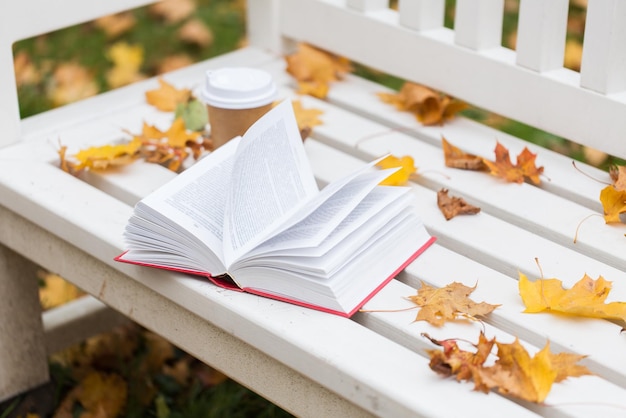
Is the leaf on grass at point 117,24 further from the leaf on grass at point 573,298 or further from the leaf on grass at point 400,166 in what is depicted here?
the leaf on grass at point 573,298

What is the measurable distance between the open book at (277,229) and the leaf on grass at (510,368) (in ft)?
0.61

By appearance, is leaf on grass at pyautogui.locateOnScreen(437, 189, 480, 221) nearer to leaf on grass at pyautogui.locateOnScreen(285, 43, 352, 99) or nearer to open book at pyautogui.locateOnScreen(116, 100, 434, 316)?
open book at pyautogui.locateOnScreen(116, 100, 434, 316)

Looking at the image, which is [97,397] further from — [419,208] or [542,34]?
[542,34]

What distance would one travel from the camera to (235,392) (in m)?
2.08

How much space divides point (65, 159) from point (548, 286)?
2.95 ft

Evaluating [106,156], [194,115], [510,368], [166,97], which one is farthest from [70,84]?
[510,368]

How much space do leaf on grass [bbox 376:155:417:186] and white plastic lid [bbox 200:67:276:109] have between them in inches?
9.2

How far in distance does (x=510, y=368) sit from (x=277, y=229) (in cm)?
36

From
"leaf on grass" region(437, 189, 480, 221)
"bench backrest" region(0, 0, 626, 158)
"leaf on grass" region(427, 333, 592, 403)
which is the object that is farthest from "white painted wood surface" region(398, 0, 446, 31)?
"leaf on grass" region(427, 333, 592, 403)

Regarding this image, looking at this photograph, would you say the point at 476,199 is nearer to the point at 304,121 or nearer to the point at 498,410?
the point at 304,121

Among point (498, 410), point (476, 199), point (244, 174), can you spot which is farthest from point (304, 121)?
point (498, 410)

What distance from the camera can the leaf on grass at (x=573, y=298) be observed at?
1.39 metres

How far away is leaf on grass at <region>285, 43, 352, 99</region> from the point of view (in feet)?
6.98

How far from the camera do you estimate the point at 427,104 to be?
2.02m
